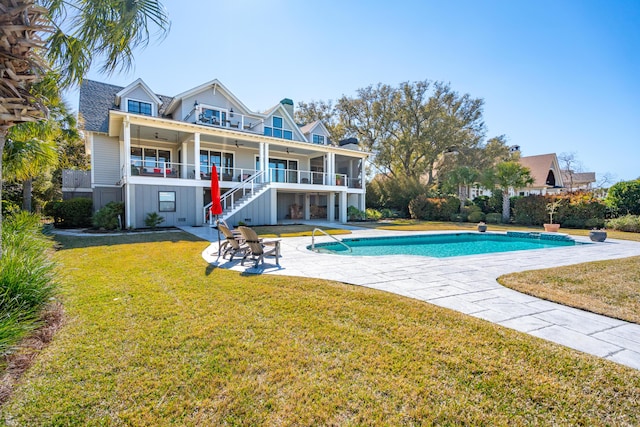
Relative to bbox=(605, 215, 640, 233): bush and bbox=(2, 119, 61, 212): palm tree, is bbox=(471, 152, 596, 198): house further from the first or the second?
bbox=(2, 119, 61, 212): palm tree

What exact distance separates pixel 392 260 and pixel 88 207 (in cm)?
1732

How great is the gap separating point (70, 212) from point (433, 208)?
2526 centimetres

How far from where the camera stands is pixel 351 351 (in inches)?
127

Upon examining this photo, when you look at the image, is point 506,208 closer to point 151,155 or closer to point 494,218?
point 494,218

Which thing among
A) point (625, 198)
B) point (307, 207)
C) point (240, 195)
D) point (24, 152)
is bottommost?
point (307, 207)

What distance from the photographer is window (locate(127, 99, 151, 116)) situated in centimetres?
1820

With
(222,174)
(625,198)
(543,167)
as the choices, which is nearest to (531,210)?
(625,198)

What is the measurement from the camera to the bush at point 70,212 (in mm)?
16184

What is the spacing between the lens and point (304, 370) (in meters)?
2.89

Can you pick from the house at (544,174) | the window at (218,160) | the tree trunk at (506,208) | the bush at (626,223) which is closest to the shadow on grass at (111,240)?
the window at (218,160)

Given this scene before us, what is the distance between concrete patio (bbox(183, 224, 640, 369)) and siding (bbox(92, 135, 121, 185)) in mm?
12384

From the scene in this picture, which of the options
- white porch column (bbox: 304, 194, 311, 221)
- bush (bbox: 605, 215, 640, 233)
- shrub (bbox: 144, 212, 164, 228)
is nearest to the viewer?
shrub (bbox: 144, 212, 164, 228)

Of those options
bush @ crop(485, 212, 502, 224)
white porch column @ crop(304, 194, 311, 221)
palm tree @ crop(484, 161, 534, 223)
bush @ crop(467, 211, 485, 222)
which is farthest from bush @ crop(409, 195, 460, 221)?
white porch column @ crop(304, 194, 311, 221)

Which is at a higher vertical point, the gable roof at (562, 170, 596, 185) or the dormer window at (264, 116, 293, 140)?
the dormer window at (264, 116, 293, 140)
